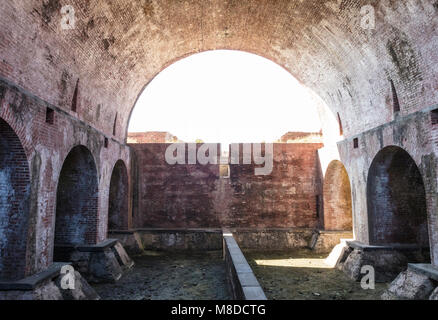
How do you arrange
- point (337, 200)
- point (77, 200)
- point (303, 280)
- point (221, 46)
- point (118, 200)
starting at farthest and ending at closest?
point (337, 200) → point (118, 200) → point (221, 46) → point (77, 200) → point (303, 280)

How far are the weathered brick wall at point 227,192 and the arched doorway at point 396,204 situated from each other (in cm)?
435

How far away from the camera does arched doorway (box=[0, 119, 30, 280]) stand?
206 inches

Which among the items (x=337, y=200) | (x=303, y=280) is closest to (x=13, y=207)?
(x=303, y=280)

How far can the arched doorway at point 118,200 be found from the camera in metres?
11.5

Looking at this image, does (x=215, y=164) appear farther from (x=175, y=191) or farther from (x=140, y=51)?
(x=140, y=51)

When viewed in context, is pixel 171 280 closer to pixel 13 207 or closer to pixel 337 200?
pixel 13 207

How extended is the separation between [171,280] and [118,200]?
474 centimetres

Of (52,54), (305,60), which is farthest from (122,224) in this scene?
(305,60)

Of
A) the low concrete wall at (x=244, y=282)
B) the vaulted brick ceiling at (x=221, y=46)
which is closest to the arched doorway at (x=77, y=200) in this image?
the vaulted brick ceiling at (x=221, y=46)

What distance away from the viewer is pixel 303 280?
791 centimetres

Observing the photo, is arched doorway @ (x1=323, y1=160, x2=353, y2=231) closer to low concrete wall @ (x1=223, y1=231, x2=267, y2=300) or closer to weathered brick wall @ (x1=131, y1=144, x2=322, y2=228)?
weathered brick wall @ (x1=131, y1=144, x2=322, y2=228)

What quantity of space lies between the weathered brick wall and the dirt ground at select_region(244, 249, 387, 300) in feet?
7.70

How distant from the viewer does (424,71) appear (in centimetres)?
627

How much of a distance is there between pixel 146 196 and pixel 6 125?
839cm
